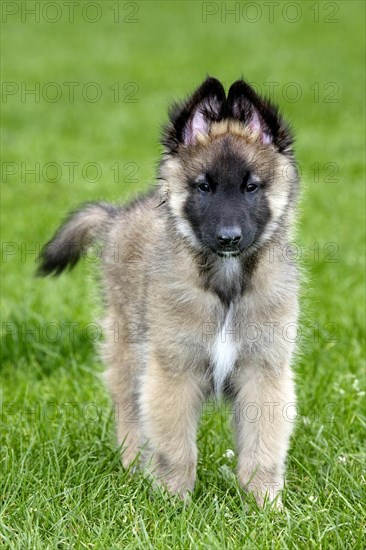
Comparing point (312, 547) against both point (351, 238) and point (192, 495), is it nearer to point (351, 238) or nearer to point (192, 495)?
point (192, 495)

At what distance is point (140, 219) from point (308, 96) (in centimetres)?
1039

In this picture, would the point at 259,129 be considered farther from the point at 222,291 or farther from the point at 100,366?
the point at 100,366

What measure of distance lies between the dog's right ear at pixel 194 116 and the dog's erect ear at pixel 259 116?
55mm

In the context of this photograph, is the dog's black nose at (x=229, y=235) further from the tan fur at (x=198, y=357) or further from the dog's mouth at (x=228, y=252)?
the tan fur at (x=198, y=357)

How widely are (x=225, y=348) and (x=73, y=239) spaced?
1.54 metres

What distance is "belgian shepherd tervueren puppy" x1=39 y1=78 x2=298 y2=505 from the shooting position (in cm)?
434

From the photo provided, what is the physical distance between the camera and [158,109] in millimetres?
14773

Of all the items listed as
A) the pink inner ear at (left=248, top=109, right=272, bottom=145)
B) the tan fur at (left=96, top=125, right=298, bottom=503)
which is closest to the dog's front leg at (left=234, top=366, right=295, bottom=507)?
the tan fur at (left=96, top=125, right=298, bottom=503)

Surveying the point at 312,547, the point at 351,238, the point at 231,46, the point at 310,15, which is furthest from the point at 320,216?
the point at 310,15

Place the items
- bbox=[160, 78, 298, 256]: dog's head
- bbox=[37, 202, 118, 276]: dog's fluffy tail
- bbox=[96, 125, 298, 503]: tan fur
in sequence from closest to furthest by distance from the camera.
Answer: bbox=[160, 78, 298, 256]: dog's head, bbox=[96, 125, 298, 503]: tan fur, bbox=[37, 202, 118, 276]: dog's fluffy tail

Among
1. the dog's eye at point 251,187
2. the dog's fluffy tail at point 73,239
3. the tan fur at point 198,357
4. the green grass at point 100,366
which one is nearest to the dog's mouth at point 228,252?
the tan fur at point 198,357

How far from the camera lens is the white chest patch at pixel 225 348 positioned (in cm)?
435

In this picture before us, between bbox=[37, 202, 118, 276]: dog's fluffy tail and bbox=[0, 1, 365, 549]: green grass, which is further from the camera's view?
bbox=[37, 202, 118, 276]: dog's fluffy tail

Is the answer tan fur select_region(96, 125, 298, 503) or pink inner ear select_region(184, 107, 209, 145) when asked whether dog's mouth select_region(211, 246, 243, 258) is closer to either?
tan fur select_region(96, 125, 298, 503)
